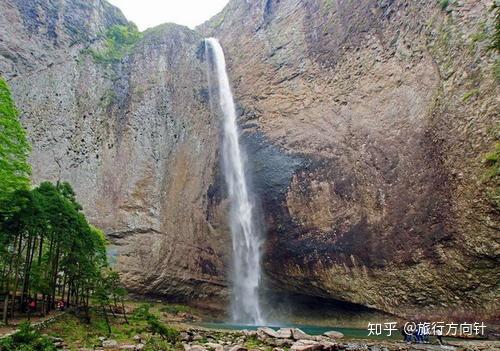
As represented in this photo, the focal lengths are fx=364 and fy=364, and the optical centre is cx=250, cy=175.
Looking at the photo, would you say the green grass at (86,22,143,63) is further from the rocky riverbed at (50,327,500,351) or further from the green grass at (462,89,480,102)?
the green grass at (462,89,480,102)

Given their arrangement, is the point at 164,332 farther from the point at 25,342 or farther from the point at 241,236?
the point at 241,236

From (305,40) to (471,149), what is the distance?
15548 mm

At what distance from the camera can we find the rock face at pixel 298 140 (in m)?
17.5

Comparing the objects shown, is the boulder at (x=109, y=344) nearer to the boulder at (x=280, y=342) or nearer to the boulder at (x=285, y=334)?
the boulder at (x=280, y=342)

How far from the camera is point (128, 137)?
28922 mm

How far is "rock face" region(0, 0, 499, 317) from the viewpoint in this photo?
1750 cm

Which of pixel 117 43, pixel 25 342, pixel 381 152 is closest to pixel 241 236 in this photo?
pixel 381 152

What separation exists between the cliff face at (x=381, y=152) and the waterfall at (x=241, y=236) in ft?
3.89

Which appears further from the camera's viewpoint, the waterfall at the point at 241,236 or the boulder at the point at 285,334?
the waterfall at the point at 241,236

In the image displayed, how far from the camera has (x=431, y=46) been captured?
65.6 feet

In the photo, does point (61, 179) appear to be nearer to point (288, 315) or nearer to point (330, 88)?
point (288, 315)

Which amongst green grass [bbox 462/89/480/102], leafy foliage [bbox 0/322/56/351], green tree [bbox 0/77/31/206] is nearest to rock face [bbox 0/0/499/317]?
green grass [bbox 462/89/480/102]

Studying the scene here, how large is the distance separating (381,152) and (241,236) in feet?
35.1

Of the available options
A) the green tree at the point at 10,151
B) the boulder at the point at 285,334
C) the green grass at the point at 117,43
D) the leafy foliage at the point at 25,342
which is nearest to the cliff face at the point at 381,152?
the boulder at the point at 285,334
